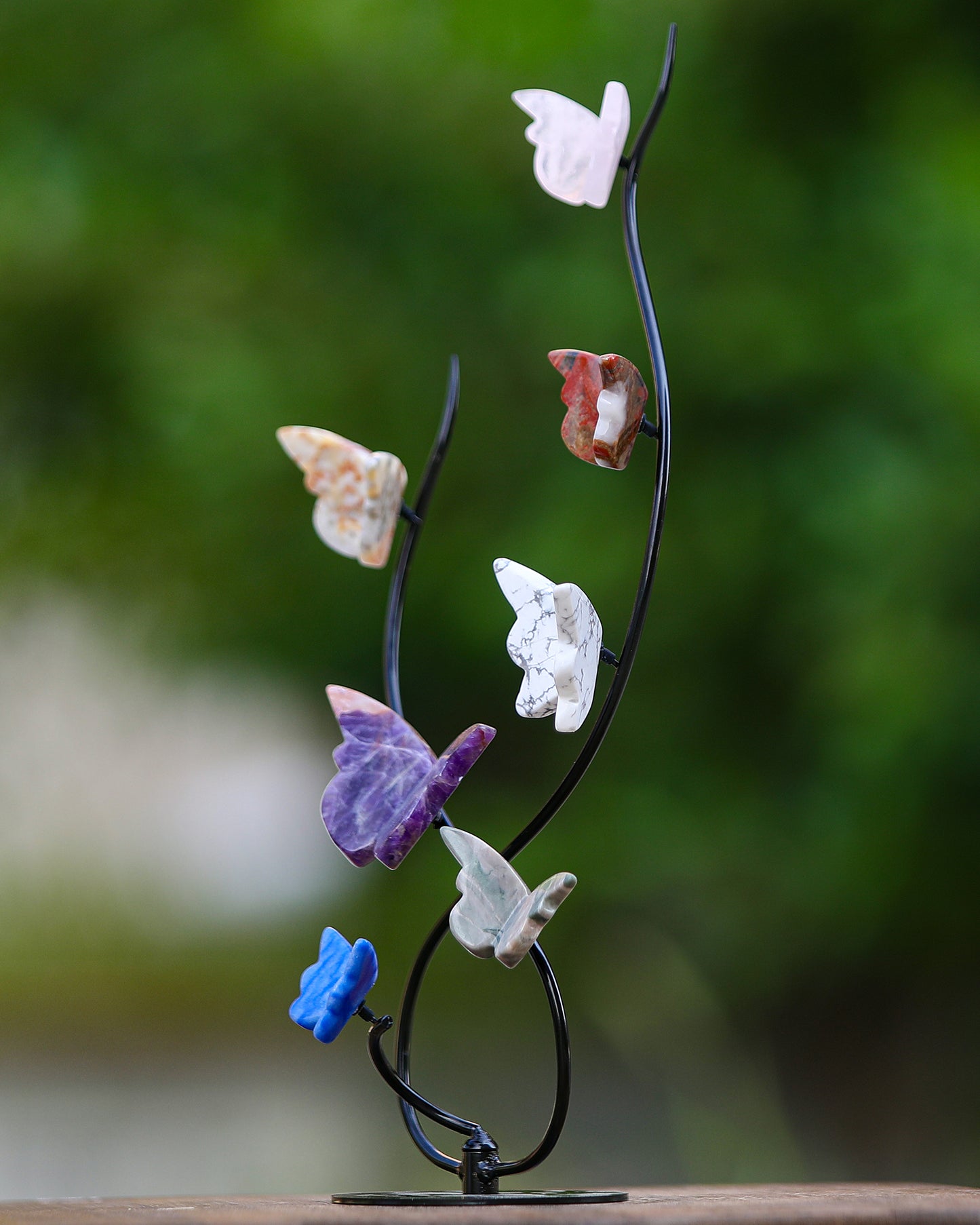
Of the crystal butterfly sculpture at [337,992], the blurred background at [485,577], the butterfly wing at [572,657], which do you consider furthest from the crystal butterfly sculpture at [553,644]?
the blurred background at [485,577]

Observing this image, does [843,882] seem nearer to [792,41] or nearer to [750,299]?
[750,299]

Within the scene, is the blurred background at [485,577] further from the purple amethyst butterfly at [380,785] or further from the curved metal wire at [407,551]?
the purple amethyst butterfly at [380,785]

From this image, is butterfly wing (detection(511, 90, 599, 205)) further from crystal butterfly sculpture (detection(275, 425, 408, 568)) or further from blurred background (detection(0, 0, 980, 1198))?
blurred background (detection(0, 0, 980, 1198))

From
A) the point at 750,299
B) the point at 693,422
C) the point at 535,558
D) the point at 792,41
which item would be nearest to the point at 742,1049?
the point at 535,558

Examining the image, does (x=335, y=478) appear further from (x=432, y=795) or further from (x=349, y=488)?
(x=432, y=795)

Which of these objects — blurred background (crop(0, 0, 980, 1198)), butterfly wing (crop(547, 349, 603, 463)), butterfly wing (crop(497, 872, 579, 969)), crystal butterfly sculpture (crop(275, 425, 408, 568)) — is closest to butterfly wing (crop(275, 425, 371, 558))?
crystal butterfly sculpture (crop(275, 425, 408, 568))

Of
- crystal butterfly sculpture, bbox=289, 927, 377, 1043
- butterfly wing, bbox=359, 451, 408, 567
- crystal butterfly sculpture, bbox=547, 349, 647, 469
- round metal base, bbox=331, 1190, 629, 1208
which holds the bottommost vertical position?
round metal base, bbox=331, 1190, 629, 1208
